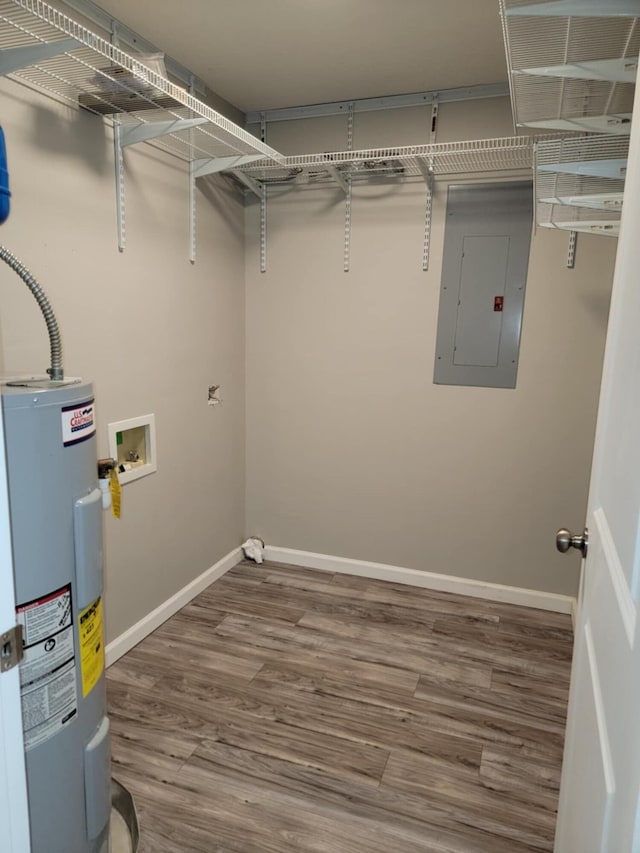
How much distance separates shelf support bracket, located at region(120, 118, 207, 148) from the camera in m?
2.06

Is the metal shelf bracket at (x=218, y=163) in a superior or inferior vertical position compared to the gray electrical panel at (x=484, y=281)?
superior

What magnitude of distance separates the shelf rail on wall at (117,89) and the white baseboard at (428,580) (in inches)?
80.5

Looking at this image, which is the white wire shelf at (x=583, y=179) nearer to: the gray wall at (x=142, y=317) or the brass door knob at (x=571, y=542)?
the brass door knob at (x=571, y=542)

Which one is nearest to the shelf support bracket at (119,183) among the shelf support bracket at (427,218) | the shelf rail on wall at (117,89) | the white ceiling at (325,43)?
the shelf rail on wall at (117,89)

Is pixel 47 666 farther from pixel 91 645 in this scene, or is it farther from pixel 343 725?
pixel 343 725

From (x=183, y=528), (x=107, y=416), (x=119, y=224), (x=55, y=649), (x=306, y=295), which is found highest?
(x=119, y=224)

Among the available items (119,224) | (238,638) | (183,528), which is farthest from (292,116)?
(238,638)

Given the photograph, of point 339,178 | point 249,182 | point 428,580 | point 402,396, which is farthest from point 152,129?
point 428,580

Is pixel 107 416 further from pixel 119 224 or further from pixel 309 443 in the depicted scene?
pixel 309 443

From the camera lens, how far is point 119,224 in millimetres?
2254

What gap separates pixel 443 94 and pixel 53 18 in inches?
78.5

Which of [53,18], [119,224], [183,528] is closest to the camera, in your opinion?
[53,18]

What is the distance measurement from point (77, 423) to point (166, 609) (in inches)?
72.4

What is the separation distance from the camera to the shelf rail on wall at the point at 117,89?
1.48m
